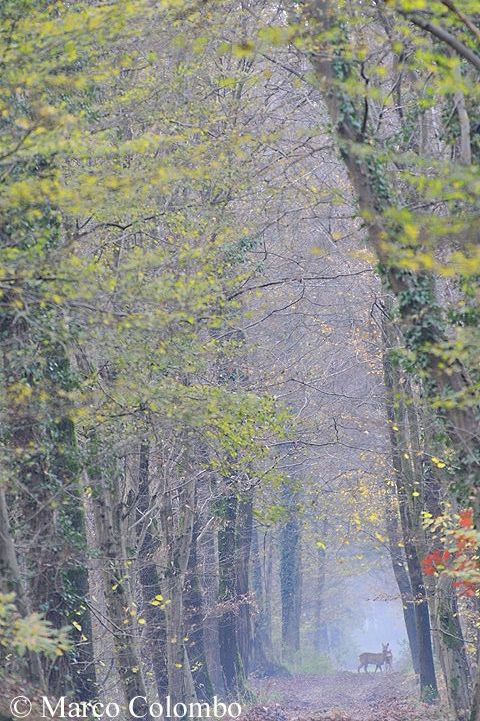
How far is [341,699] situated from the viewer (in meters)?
28.8

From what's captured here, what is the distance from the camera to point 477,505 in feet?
31.1

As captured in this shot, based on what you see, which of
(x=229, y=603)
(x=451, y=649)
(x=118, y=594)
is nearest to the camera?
(x=118, y=594)

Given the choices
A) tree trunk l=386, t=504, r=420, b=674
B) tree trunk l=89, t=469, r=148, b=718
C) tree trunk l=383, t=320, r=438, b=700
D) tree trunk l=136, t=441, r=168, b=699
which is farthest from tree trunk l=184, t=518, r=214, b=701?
tree trunk l=89, t=469, r=148, b=718

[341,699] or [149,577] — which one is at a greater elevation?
[149,577]

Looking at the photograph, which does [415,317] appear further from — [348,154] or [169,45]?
[169,45]

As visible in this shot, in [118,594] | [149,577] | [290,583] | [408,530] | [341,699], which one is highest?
[408,530]

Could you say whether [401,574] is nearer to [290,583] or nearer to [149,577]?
[290,583]

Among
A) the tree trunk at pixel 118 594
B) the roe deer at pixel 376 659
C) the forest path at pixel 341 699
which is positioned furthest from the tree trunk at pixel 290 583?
the tree trunk at pixel 118 594

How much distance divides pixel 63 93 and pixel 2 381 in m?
3.64

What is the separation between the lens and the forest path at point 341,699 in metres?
19.3

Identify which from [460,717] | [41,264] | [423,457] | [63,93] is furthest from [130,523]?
[41,264]

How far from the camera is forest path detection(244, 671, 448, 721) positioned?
1934 cm

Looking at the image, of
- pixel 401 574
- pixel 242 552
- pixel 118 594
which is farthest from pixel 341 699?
pixel 118 594

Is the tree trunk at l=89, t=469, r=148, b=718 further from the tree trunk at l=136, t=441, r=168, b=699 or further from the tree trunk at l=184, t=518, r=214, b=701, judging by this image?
the tree trunk at l=184, t=518, r=214, b=701
